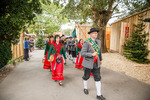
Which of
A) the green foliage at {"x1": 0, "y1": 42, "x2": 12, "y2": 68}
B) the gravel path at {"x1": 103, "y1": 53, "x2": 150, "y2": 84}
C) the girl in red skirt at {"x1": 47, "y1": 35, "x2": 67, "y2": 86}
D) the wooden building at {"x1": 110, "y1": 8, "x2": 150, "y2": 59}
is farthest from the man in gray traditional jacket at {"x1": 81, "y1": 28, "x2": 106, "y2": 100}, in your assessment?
the wooden building at {"x1": 110, "y1": 8, "x2": 150, "y2": 59}

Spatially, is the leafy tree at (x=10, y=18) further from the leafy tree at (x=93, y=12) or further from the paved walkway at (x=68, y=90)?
the leafy tree at (x=93, y=12)

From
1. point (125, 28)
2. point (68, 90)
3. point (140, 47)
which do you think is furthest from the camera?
point (125, 28)

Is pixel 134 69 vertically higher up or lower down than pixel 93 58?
lower down

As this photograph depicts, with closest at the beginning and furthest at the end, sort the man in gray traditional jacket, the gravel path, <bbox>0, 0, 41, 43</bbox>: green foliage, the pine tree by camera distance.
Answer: the man in gray traditional jacket → <bbox>0, 0, 41, 43</bbox>: green foliage → the gravel path → the pine tree

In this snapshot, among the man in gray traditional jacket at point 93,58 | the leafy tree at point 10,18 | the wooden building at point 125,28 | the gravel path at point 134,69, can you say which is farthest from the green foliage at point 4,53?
the wooden building at point 125,28

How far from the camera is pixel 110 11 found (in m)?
10.8

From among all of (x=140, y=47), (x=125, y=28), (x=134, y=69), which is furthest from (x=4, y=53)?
(x=125, y=28)

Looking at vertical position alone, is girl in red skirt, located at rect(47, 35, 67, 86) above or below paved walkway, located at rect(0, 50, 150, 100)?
above

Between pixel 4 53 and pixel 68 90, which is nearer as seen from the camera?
pixel 68 90

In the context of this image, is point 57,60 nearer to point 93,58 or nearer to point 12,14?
point 93,58

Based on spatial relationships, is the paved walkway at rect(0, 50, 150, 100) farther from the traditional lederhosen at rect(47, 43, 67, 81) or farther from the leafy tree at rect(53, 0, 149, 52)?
the leafy tree at rect(53, 0, 149, 52)

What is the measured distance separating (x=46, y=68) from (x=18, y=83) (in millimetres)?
1872

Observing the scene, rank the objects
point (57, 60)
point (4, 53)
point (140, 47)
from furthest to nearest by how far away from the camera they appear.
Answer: point (140, 47) < point (4, 53) < point (57, 60)

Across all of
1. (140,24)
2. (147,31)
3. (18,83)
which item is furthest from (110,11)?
(18,83)
